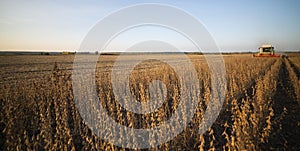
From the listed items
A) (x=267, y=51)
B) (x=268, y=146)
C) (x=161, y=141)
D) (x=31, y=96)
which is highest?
(x=267, y=51)

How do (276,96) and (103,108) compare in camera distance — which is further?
(276,96)

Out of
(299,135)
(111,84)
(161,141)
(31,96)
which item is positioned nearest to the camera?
(161,141)

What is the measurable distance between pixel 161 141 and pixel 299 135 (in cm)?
298

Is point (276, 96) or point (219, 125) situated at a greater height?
point (276, 96)

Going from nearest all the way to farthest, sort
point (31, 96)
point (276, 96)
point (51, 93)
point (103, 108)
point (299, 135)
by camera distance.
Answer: point (299, 135) → point (103, 108) → point (31, 96) → point (51, 93) → point (276, 96)

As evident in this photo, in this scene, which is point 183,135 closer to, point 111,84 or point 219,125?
point 219,125

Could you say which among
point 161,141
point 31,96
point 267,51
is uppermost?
point 267,51

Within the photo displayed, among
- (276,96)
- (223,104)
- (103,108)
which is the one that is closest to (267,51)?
(276,96)

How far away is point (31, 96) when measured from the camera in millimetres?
5438

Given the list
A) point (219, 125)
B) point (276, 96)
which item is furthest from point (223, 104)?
point (276, 96)

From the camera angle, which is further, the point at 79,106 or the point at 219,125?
the point at 79,106

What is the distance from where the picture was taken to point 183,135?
395cm

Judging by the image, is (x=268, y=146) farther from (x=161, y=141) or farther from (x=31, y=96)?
(x=31, y=96)

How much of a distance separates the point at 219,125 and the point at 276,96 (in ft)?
12.2
